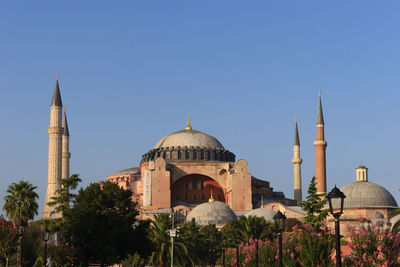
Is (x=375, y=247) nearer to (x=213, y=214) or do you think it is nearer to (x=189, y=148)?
(x=213, y=214)

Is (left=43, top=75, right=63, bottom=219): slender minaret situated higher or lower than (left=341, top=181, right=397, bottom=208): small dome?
higher

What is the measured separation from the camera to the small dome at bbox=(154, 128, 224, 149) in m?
A: 98.6

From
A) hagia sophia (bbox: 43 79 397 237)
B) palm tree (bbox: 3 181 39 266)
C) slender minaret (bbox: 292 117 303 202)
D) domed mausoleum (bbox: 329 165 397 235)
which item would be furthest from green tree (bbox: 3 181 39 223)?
slender minaret (bbox: 292 117 303 202)

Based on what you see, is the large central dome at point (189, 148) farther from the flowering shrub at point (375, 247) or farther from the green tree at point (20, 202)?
the flowering shrub at point (375, 247)

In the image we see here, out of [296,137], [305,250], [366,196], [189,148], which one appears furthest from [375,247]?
[296,137]

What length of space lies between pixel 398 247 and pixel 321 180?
198ft

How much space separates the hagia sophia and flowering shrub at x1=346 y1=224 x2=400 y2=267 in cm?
4657

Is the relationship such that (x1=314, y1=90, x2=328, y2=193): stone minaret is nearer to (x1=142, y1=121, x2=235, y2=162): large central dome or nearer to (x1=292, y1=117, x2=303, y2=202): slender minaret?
(x1=292, y1=117, x2=303, y2=202): slender minaret

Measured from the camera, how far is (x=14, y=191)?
51844 millimetres

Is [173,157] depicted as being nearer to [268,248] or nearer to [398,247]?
[268,248]

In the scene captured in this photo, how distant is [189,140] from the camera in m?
99.1

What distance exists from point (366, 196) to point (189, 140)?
31.4 m

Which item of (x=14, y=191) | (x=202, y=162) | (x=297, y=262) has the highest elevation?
(x=202, y=162)

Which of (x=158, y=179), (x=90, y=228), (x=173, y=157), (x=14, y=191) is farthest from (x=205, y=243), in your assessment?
(x=173, y=157)
